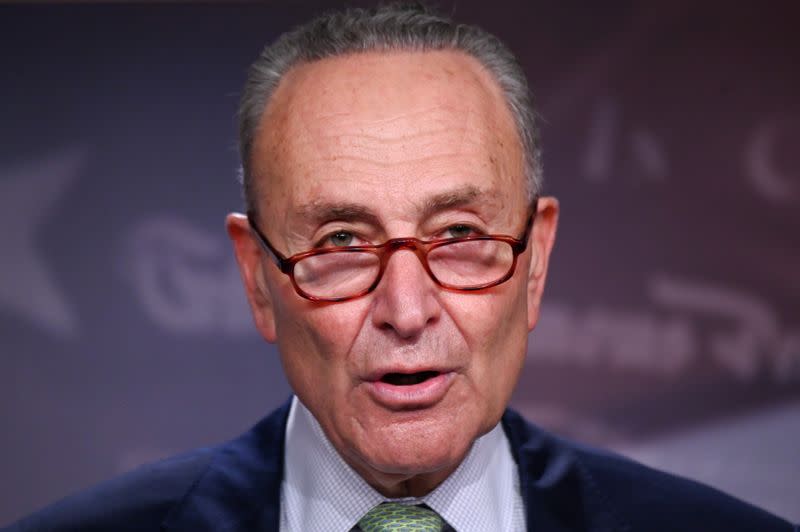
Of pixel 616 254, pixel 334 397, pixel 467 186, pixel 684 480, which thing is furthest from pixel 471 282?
pixel 616 254

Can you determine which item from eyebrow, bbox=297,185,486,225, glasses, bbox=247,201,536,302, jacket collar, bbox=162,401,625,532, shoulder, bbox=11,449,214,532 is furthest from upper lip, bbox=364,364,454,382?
shoulder, bbox=11,449,214,532

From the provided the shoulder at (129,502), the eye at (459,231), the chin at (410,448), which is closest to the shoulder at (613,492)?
the chin at (410,448)

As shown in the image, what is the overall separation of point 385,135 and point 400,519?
0.62 metres

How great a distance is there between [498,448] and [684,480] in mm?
384

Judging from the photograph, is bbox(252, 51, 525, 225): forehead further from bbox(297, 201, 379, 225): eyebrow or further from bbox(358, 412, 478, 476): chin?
bbox(358, 412, 478, 476): chin

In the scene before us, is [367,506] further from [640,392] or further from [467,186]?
[640,392]

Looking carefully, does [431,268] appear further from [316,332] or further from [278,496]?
[278,496]

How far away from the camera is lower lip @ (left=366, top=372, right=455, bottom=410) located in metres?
1.67

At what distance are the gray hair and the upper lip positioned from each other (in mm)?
385

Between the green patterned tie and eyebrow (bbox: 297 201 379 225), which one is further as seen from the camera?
the green patterned tie

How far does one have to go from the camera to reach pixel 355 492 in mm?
1843

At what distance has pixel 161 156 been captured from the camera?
3.29 metres

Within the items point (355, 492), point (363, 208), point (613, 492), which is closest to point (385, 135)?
point (363, 208)

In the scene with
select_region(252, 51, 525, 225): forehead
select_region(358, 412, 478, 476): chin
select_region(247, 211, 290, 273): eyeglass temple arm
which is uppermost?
select_region(252, 51, 525, 225): forehead
